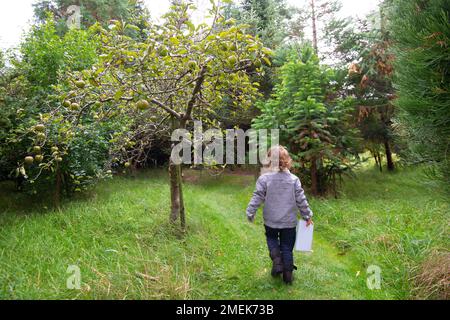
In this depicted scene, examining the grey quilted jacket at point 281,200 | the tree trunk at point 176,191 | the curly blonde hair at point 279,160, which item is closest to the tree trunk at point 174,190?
the tree trunk at point 176,191

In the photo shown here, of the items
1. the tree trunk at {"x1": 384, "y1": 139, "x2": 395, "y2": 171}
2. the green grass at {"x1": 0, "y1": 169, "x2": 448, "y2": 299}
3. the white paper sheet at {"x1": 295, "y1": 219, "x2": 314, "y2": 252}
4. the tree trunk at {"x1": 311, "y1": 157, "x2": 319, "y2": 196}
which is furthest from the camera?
the tree trunk at {"x1": 384, "y1": 139, "x2": 395, "y2": 171}

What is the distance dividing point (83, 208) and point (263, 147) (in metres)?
4.21

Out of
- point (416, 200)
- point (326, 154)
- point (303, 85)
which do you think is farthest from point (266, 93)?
point (416, 200)

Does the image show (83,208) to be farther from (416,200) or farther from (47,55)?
(416,200)

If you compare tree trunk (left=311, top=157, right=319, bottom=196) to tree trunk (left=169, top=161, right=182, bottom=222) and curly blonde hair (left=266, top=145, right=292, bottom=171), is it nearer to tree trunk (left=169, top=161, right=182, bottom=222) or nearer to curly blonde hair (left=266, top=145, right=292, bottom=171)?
tree trunk (left=169, top=161, right=182, bottom=222)

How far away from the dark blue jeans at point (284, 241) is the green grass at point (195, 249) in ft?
1.04

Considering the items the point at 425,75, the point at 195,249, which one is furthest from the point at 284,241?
the point at 425,75

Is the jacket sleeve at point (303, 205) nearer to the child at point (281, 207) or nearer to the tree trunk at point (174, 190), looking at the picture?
the child at point (281, 207)

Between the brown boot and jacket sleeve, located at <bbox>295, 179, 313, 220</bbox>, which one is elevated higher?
jacket sleeve, located at <bbox>295, 179, 313, 220</bbox>

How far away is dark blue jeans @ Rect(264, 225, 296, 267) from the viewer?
3.27 m

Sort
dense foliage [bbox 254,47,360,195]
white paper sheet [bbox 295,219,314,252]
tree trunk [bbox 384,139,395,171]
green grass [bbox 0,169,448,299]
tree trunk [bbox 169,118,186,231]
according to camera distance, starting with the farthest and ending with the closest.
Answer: tree trunk [bbox 384,139,395,171], dense foliage [bbox 254,47,360,195], tree trunk [bbox 169,118,186,231], white paper sheet [bbox 295,219,314,252], green grass [bbox 0,169,448,299]

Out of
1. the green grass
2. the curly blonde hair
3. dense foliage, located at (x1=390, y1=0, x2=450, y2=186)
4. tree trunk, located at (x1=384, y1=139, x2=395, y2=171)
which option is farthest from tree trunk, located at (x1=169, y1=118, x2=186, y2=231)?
tree trunk, located at (x1=384, y1=139, x2=395, y2=171)

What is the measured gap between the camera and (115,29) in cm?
309

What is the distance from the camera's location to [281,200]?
327 cm
